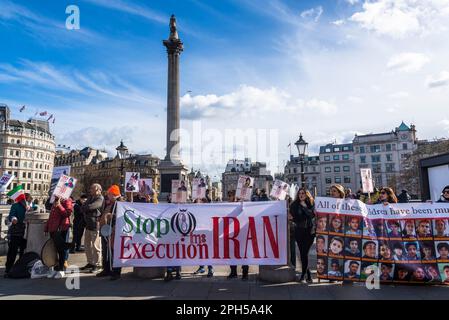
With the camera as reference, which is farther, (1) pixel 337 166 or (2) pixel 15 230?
(1) pixel 337 166

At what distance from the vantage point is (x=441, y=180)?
13297 millimetres

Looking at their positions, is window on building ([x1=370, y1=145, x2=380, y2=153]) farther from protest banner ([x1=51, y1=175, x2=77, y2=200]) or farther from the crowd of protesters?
protest banner ([x1=51, y1=175, x2=77, y2=200])

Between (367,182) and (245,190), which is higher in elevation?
(367,182)

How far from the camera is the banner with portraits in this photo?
7.20 m

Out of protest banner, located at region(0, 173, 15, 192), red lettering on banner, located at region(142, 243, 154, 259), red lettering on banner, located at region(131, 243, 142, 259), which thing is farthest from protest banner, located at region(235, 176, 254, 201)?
protest banner, located at region(0, 173, 15, 192)

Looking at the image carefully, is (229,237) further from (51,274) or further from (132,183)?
(132,183)

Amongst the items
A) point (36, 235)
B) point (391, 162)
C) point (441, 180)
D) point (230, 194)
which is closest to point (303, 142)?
point (441, 180)

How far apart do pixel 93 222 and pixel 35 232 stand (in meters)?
1.65

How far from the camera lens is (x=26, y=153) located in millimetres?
109312

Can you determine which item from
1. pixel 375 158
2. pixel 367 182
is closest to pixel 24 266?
pixel 367 182

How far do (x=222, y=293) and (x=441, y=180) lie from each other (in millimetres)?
11368

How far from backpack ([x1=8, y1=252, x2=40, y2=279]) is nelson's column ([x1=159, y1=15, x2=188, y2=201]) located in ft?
56.6
